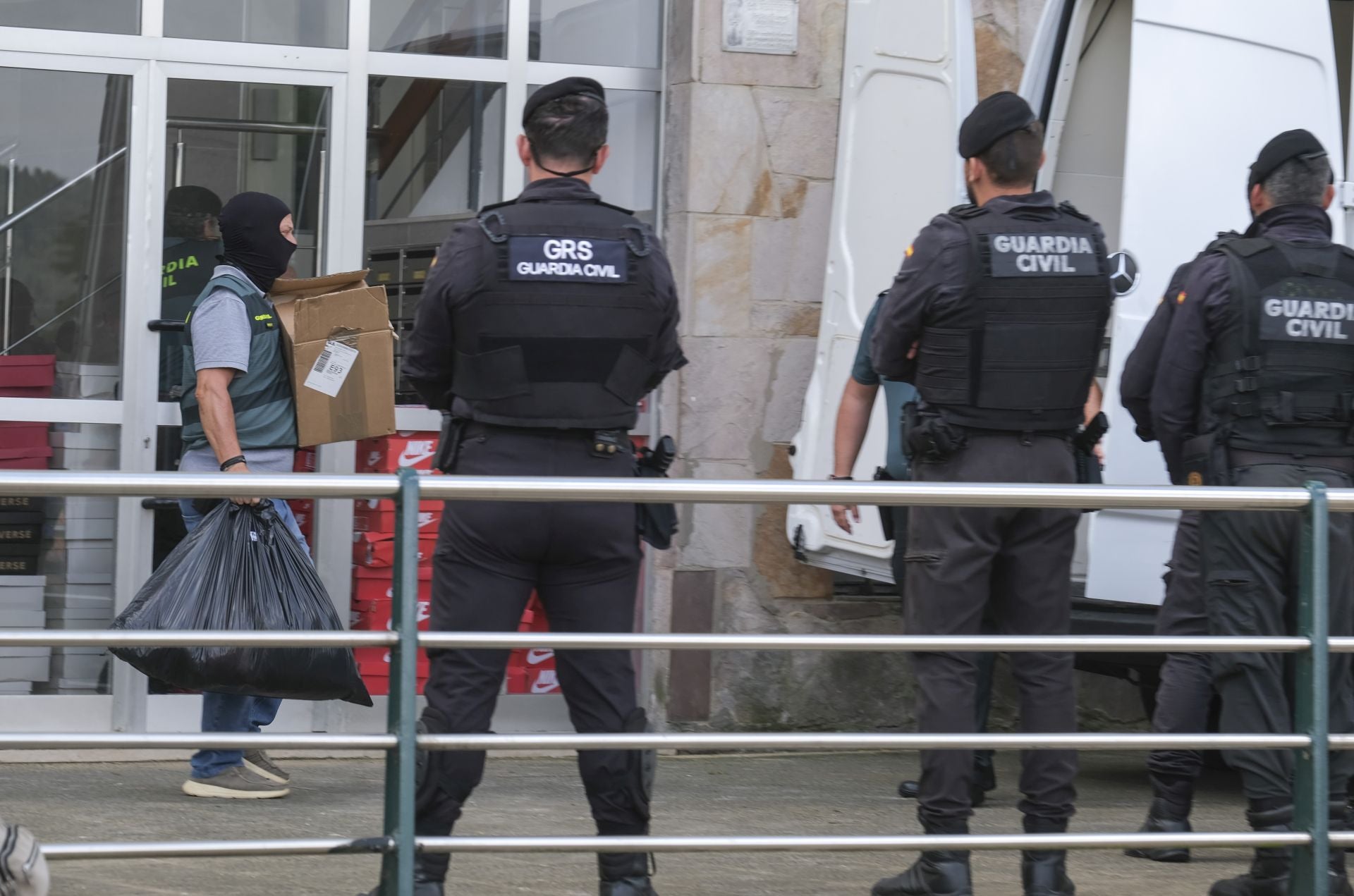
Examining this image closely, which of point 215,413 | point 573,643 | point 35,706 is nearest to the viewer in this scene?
point 573,643

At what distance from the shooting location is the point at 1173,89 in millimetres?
4902

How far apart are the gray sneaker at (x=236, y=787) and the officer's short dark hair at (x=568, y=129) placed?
2.37 metres

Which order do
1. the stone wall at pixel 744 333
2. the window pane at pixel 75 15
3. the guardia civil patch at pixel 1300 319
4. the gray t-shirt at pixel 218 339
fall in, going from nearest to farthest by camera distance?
the guardia civil patch at pixel 1300 319
the gray t-shirt at pixel 218 339
the window pane at pixel 75 15
the stone wall at pixel 744 333

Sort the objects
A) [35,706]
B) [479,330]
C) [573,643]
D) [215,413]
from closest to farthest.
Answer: [573,643] < [479,330] < [215,413] < [35,706]

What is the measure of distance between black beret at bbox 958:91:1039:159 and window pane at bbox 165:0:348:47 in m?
2.83

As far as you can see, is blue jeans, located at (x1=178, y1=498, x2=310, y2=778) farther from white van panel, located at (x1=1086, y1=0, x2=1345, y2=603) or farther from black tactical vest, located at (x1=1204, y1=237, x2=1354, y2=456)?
black tactical vest, located at (x1=1204, y1=237, x2=1354, y2=456)

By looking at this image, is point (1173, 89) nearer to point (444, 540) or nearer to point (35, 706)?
point (444, 540)

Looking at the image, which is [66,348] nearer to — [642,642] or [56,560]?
[56,560]

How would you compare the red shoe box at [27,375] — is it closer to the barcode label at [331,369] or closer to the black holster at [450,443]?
the barcode label at [331,369]

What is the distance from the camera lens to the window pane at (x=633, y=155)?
20.8 ft

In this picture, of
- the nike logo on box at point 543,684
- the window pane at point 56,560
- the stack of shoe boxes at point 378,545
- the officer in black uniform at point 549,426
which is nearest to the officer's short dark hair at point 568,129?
the officer in black uniform at point 549,426

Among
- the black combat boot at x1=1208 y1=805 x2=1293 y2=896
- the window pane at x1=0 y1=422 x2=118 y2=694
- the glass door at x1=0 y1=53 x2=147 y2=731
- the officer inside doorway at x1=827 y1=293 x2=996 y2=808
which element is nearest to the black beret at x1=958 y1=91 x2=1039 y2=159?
the officer inside doorway at x1=827 y1=293 x2=996 y2=808

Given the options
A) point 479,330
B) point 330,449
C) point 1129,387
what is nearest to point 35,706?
point 330,449

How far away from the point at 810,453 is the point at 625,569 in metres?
2.23
